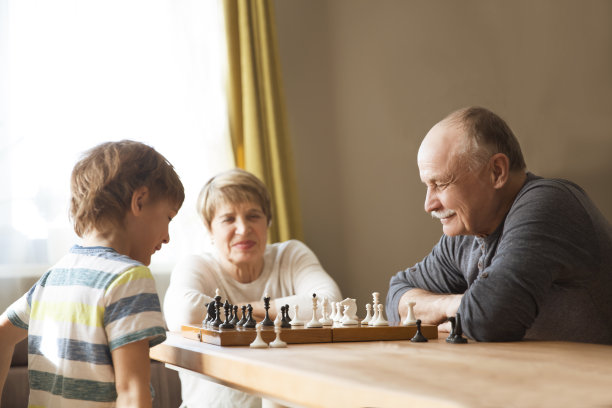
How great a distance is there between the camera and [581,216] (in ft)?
5.70

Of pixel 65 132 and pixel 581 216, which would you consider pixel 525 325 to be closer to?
pixel 581 216

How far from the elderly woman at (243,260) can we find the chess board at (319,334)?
95cm

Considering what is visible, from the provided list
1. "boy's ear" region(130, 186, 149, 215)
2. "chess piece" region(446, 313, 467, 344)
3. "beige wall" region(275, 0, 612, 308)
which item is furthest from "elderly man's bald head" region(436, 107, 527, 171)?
"beige wall" region(275, 0, 612, 308)

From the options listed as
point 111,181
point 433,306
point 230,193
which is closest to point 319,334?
point 433,306

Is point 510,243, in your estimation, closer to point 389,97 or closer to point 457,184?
point 457,184

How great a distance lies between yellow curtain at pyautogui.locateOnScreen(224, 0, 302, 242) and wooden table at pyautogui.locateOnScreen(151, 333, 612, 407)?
2.05 meters

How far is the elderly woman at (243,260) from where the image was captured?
9.00ft

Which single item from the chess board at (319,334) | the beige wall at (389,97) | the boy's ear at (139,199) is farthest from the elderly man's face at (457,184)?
the beige wall at (389,97)

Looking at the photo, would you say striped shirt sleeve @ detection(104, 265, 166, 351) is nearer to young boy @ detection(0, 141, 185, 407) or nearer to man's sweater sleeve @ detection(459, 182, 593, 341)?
young boy @ detection(0, 141, 185, 407)

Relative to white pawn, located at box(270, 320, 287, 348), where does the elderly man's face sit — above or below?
above

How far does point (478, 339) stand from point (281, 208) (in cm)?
211

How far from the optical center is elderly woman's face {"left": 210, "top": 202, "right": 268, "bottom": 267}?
110 inches

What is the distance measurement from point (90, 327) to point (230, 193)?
146cm

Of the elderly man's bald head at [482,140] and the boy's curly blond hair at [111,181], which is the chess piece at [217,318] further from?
the elderly man's bald head at [482,140]
